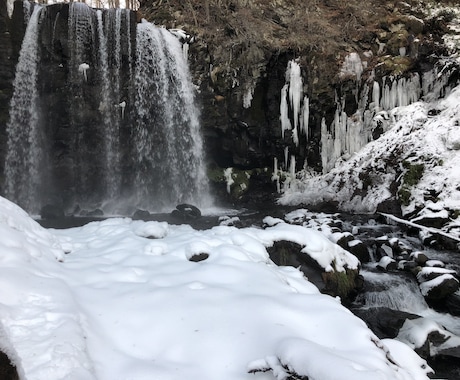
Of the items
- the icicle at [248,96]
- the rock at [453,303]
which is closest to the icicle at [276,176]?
the icicle at [248,96]

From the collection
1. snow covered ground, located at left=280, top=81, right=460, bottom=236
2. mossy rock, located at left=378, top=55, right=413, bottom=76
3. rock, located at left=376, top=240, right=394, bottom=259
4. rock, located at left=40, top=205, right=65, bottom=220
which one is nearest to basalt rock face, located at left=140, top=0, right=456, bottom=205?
mossy rock, located at left=378, top=55, right=413, bottom=76

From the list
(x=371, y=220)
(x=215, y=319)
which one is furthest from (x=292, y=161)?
(x=215, y=319)

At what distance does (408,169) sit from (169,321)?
10.7 meters

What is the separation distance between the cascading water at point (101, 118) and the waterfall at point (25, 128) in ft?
0.12

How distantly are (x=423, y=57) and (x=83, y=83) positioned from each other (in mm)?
14552

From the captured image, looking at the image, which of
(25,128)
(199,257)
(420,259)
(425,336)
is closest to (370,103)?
(420,259)

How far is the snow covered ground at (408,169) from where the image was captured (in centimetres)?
959

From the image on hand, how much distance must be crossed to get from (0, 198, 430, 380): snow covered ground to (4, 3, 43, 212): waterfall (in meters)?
11.1

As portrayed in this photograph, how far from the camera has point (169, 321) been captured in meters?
2.52

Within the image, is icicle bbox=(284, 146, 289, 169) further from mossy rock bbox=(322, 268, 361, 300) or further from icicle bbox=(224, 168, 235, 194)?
mossy rock bbox=(322, 268, 361, 300)

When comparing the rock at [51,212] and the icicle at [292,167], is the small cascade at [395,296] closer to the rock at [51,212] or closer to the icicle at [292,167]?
the icicle at [292,167]

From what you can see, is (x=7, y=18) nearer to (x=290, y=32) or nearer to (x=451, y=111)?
(x=290, y=32)

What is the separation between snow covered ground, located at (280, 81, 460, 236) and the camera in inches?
377

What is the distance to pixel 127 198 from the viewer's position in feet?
47.7
